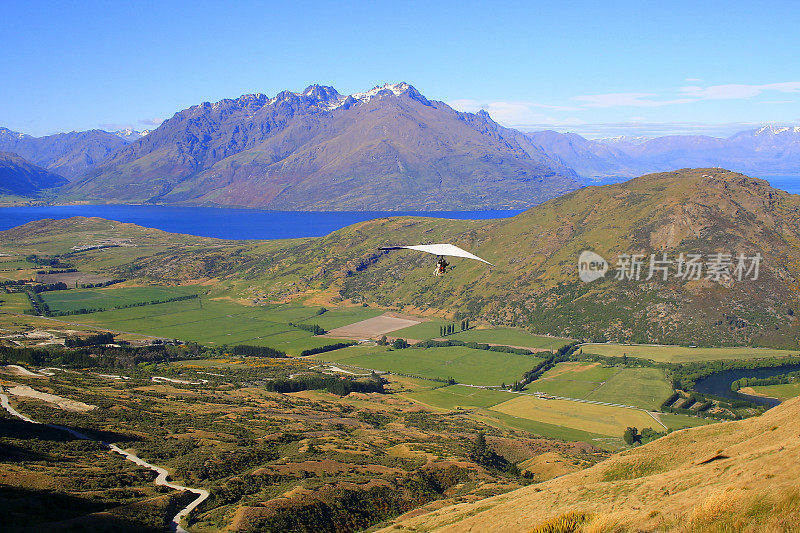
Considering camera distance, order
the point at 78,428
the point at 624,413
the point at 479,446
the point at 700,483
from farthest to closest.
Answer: the point at 624,413
the point at 479,446
the point at 78,428
the point at 700,483

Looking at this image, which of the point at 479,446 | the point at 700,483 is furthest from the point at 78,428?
the point at 700,483

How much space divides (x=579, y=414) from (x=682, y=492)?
8342 cm

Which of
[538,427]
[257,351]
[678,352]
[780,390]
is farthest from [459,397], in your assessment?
[678,352]

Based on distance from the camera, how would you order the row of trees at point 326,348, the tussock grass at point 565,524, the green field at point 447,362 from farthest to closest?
the row of trees at point 326,348, the green field at point 447,362, the tussock grass at point 565,524

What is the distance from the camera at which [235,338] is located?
183000 mm

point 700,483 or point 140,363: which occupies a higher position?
point 700,483

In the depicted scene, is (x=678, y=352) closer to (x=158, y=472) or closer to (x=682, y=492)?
(x=682, y=492)

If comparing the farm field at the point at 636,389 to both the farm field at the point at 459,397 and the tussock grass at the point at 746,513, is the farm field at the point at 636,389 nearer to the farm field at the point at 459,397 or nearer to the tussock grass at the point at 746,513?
the farm field at the point at 459,397

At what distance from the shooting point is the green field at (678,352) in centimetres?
15500

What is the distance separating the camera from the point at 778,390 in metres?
131

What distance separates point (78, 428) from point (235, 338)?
111m

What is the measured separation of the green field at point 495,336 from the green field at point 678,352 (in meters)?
10.5

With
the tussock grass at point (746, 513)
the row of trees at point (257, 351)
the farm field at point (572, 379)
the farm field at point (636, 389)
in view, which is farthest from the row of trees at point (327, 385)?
the tussock grass at point (746, 513)

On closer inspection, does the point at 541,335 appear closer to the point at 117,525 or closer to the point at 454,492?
the point at 454,492
